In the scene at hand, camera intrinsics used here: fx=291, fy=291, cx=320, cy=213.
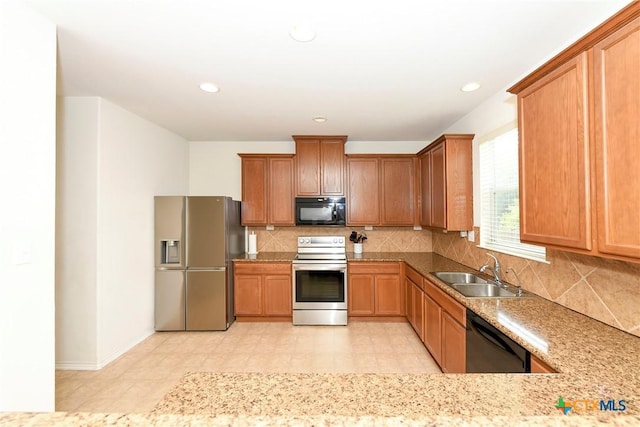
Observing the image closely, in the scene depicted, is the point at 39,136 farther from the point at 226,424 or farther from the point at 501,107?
the point at 501,107

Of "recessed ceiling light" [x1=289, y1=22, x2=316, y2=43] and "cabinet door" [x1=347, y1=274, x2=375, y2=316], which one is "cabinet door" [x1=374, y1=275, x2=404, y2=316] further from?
"recessed ceiling light" [x1=289, y1=22, x2=316, y2=43]

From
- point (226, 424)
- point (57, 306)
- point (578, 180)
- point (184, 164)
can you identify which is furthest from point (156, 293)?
point (578, 180)

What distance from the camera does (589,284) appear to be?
1749 millimetres

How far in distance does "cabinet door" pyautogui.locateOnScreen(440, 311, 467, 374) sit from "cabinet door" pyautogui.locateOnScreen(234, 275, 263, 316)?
2.31 metres

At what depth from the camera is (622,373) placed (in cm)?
113

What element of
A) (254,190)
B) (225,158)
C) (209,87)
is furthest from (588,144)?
(225,158)

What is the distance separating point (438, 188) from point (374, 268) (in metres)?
1.30

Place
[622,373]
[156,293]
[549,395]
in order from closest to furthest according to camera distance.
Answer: [549,395]
[622,373]
[156,293]

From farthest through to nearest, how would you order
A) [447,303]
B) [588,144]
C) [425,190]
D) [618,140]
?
[425,190], [447,303], [588,144], [618,140]

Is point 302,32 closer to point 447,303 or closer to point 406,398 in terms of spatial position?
point 406,398

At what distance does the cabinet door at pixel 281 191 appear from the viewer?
4141 mm

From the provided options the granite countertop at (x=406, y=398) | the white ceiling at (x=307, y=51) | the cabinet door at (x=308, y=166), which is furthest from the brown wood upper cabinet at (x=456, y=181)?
the granite countertop at (x=406, y=398)

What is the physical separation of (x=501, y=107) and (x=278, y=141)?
2.89m

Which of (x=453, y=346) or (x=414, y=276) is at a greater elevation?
(x=414, y=276)
